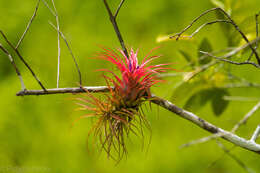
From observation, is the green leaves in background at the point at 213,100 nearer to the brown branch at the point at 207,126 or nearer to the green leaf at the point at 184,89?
the green leaf at the point at 184,89

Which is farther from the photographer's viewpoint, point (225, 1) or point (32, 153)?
point (32, 153)

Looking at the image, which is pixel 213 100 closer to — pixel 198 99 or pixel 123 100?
pixel 198 99

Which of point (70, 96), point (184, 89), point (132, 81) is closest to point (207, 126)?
point (132, 81)

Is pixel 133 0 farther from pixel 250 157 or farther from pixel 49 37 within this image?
pixel 250 157

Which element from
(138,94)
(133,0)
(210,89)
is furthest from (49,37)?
(138,94)

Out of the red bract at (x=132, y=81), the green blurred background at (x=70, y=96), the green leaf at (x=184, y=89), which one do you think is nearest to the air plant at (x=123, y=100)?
the red bract at (x=132, y=81)

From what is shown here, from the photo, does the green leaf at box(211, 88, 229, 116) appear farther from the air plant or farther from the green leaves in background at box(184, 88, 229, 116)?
the air plant
